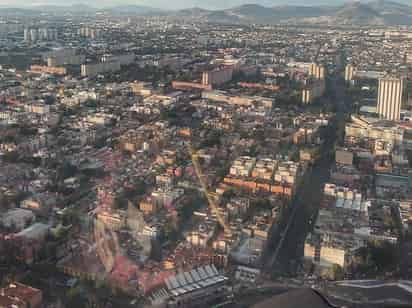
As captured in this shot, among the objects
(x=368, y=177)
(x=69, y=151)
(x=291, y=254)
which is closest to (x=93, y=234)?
(x=291, y=254)

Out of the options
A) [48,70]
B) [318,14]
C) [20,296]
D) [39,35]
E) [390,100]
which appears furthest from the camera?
[318,14]

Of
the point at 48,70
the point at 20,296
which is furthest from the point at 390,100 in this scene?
the point at 48,70

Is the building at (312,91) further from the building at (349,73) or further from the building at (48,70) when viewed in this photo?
the building at (48,70)

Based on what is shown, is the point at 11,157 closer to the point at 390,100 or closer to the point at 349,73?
the point at 390,100

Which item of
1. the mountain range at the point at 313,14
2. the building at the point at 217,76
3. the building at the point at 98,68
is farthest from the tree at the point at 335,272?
the mountain range at the point at 313,14

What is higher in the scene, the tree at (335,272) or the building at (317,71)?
the building at (317,71)

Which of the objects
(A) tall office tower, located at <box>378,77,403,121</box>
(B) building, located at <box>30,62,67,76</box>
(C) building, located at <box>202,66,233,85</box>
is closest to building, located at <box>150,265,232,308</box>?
(A) tall office tower, located at <box>378,77,403,121</box>

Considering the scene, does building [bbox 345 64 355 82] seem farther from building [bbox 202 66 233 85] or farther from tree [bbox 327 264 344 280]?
tree [bbox 327 264 344 280]

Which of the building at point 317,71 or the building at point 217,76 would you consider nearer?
the building at point 217,76
